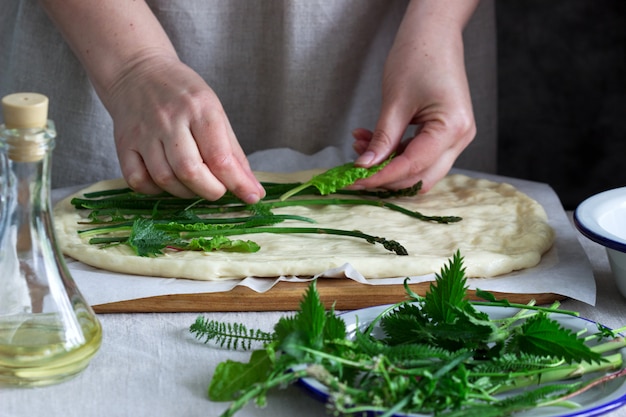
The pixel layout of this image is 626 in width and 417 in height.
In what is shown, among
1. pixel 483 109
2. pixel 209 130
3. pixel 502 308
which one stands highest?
pixel 209 130

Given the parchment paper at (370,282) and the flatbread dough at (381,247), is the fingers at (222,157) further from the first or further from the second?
the parchment paper at (370,282)

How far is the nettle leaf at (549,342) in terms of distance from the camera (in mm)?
1130

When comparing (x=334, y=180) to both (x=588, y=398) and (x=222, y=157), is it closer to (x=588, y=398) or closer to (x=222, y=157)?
(x=222, y=157)

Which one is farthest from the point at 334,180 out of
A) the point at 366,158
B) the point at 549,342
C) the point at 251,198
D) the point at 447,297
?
the point at 549,342

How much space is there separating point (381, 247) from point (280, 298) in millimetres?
276

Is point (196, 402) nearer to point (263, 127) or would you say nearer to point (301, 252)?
Result: point (301, 252)

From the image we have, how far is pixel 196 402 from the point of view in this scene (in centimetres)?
122

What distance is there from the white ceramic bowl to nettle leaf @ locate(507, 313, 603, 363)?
1.11 ft

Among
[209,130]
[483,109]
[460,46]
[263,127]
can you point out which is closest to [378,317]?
[209,130]

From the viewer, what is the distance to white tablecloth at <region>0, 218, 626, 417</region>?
1.20m

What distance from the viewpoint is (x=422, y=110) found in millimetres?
2092

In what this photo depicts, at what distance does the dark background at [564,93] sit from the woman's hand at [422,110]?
97.1 inches

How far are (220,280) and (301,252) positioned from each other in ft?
0.59

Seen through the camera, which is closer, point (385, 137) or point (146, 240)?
point (146, 240)
